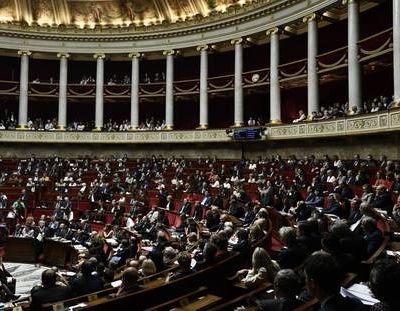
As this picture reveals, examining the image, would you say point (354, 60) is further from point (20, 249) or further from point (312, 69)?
point (20, 249)

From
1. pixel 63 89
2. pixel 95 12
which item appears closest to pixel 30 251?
pixel 63 89

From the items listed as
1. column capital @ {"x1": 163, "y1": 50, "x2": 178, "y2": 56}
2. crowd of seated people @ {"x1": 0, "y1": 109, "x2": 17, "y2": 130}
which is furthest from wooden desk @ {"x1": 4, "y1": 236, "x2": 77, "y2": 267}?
column capital @ {"x1": 163, "y1": 50, "x2": 178, "y2": 56}

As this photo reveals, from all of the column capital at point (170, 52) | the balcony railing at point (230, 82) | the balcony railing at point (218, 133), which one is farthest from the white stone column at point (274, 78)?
the column capital at point (170, 52)

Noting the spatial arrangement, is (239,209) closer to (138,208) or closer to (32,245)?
(138,208)

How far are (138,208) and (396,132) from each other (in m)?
9.58

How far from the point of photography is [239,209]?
474 inches

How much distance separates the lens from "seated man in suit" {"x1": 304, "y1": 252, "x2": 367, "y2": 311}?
2.60m

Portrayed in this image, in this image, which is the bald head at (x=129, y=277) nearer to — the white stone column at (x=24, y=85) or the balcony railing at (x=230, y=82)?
the balcony railing at (x=230, y=82)

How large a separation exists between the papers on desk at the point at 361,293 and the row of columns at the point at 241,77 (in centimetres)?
1300

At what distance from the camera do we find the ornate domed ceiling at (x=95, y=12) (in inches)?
1104

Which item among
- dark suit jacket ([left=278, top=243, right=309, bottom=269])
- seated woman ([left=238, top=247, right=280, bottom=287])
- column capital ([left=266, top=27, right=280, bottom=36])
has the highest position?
column capital ([left=266, top=27, right=280, bottom=36])

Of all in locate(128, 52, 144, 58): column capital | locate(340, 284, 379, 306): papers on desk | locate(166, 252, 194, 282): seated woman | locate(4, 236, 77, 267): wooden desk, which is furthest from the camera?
locate(128, 52, 144, 58): column capital

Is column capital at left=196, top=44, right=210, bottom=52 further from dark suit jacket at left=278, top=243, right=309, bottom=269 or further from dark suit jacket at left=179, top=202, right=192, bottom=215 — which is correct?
dark suit jacket at left=278, top=243, right=309, bottom=269

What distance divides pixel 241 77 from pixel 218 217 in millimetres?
15940
